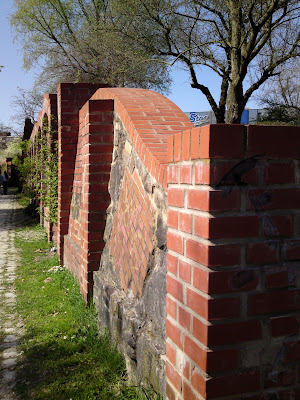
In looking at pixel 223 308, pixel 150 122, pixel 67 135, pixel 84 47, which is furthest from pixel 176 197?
pixel 84 47

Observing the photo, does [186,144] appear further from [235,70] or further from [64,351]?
[235,70]

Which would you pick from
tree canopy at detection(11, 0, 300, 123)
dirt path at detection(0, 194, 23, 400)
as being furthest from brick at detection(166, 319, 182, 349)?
tree canopy at detection(11, 0, 300, 123)

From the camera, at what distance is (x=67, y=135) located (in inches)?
237

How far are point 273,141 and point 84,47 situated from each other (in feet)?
60.9

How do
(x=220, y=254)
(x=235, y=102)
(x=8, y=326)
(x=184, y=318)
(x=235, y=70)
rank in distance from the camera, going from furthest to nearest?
(x=235, y=102) < (x=235, y=70) < (x=8, y=326) < (x=184, y=318) < (x=220, y=254)

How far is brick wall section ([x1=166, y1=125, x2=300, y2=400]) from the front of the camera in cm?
155

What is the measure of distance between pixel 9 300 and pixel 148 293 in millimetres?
2848

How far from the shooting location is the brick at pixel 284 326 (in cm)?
164

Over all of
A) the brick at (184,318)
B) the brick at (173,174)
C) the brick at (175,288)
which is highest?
the brick at (173,174)

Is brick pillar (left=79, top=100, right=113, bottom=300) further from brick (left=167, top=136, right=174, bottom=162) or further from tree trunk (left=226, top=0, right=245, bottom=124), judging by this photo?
tree trunk (left=226, top=0, right=245, bottom=124)

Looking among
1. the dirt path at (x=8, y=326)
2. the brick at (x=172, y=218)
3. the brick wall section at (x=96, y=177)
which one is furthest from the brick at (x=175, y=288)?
the brick wall section at (x=96, y=177)

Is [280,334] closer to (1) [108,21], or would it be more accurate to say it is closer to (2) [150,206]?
(2) [150,206]

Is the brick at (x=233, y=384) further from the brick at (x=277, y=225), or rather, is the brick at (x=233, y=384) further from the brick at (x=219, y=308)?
the brick at (x=277, y=225)

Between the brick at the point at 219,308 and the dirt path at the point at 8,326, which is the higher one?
the brick at the point at 219,308
